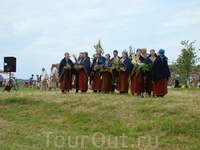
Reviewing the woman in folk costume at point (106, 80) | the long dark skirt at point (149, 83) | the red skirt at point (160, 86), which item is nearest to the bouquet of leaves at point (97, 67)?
the woman in folk costume at point (106, 80)

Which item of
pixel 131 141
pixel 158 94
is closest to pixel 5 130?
pixel 131 141

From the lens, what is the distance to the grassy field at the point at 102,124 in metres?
8.09

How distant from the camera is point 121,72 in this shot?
15.7m

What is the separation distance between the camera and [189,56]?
24.6 m

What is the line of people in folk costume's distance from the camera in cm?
1334

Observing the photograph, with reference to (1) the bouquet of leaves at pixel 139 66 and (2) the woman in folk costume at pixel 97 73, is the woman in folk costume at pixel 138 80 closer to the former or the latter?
(1) the bouquet of leaves at pixel 139 66

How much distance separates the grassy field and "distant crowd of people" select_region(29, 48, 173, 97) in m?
1.86

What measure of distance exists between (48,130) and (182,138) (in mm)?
4108

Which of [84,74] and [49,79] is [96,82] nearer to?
[84,74]

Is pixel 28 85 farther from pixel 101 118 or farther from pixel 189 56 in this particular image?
pixel 101 118

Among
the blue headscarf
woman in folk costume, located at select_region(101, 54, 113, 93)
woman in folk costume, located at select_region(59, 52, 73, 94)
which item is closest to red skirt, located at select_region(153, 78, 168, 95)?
the blue headscarf

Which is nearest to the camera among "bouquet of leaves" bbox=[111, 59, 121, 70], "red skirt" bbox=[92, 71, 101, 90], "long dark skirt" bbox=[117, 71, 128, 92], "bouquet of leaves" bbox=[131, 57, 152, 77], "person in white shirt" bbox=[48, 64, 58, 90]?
"bouquet of leaves" bbox=[131, 57, 152, 77]

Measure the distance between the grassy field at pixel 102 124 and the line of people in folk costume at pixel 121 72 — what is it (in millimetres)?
1860

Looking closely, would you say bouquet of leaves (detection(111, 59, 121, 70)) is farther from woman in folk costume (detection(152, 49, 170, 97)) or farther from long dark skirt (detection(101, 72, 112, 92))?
woman in folk costume (detection(152, 49, 170, 97))
